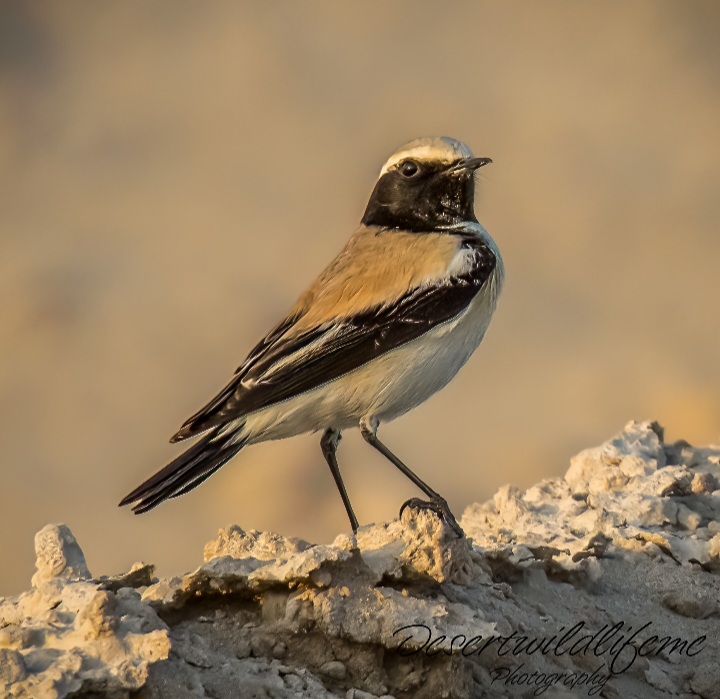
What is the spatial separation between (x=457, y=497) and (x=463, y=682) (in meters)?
6.58

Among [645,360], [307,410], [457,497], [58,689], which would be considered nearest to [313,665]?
[58,689]

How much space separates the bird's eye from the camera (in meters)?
8.60

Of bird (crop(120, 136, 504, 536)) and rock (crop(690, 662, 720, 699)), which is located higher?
bird (crop(120, 136, 504, 536))

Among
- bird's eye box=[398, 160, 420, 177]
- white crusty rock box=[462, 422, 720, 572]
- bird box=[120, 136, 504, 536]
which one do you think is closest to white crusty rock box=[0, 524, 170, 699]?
bird box=[120, 136, 504, 536]

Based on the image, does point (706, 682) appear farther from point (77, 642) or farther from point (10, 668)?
point (10, 668)

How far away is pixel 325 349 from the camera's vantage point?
297 inches

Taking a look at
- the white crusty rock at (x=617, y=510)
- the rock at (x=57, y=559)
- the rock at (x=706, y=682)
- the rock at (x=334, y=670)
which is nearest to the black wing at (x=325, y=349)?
the rock at (x=57, y=559)

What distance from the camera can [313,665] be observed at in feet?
19.1

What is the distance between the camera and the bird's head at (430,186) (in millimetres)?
8508

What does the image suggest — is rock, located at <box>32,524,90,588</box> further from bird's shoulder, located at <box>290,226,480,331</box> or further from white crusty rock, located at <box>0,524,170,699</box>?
bird's shoulder, located at <box>290,226,480,331</box>

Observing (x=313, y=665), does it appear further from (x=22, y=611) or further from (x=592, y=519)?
(x=592, y=519)

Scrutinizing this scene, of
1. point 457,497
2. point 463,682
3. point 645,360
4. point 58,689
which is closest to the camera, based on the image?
point 58,689

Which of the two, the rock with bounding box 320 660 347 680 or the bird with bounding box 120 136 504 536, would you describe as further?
the bird with bounding box 120 136 504 536

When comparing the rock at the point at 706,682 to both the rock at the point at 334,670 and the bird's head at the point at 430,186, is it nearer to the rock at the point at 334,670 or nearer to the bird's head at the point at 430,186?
the rock at the point at 334,670
